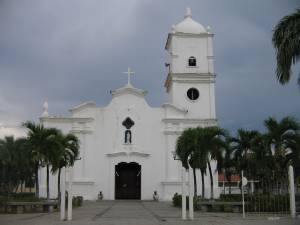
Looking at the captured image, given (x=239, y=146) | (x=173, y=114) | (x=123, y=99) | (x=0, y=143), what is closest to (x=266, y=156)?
(x=239, y=146)

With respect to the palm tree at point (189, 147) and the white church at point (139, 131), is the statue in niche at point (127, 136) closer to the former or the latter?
the white church at point (139, 131)

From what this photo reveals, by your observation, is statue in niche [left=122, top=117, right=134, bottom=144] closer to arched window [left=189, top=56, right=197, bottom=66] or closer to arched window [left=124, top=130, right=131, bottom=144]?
arched window [left=124, top=130, right=131, bottom=144]

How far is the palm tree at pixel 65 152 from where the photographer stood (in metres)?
30.0

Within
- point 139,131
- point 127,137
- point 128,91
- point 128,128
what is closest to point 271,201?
point 139,131

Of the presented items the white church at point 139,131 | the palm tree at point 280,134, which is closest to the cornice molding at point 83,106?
the white church at point 139,131

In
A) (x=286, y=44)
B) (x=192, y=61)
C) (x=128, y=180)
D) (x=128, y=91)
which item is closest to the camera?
(x=286, y=44)

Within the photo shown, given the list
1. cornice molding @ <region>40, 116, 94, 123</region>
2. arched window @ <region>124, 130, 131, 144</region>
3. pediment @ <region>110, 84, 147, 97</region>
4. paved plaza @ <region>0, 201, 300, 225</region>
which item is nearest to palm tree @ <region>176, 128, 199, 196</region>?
paved plaza @ <region>0, 201, 300, 225</region>

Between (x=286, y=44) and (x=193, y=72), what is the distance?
27217 mm

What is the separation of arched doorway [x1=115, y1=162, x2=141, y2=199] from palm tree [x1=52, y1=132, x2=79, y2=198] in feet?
31.2

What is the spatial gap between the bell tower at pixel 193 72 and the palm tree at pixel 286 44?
26.4 metres

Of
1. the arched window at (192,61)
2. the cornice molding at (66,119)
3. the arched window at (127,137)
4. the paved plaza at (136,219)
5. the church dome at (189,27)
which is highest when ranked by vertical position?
the church dome at (189,27)

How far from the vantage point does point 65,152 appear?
32.2 m

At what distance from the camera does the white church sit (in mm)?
41812

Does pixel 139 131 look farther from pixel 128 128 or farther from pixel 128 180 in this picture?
pixel 128 180
